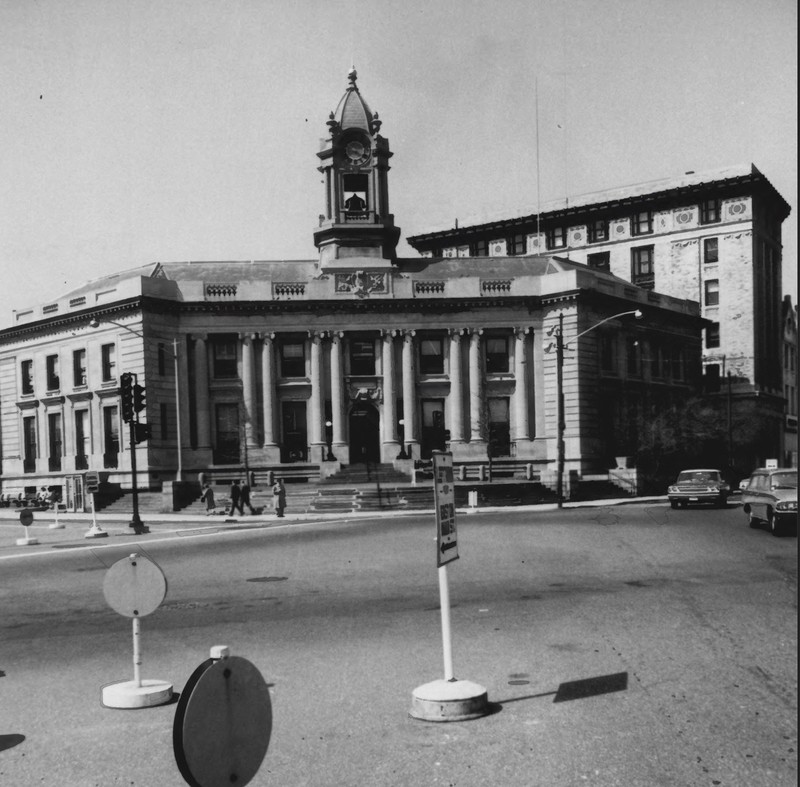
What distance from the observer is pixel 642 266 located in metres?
77.6

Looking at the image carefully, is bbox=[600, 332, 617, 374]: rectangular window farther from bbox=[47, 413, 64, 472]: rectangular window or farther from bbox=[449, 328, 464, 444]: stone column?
bbox=[47, 413, 64, 472]: rectangular window

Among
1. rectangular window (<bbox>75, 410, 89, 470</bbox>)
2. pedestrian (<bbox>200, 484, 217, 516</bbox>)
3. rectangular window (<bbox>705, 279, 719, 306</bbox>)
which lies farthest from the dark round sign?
rectangular window (<bbox>705, 279, 719, 306</bbox>)

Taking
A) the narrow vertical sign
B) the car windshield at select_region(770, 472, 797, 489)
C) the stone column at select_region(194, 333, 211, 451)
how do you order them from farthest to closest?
the stone column at select_region(194, 333, 211, 451) → the car windshield at select_region(770, 472, 797, 489) → the narrow vertical sign

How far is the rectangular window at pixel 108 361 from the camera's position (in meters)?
54.6

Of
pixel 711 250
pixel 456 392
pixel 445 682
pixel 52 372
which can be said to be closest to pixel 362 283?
pixel 456 392

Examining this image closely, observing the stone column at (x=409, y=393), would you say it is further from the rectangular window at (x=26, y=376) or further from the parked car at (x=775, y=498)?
the parked car at (x=775, y=498)

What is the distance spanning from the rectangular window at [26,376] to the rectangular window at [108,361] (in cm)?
836

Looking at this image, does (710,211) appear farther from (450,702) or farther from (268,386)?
(450,702)

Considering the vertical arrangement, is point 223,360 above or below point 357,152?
below

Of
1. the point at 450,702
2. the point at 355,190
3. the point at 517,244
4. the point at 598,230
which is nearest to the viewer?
the point at 450,702

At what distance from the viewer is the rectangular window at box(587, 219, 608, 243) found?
260ft

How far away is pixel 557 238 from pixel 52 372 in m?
43.0

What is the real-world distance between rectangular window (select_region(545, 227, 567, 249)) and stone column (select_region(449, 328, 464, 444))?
95.1 ft

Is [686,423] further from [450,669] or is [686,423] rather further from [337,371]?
[450,669]
